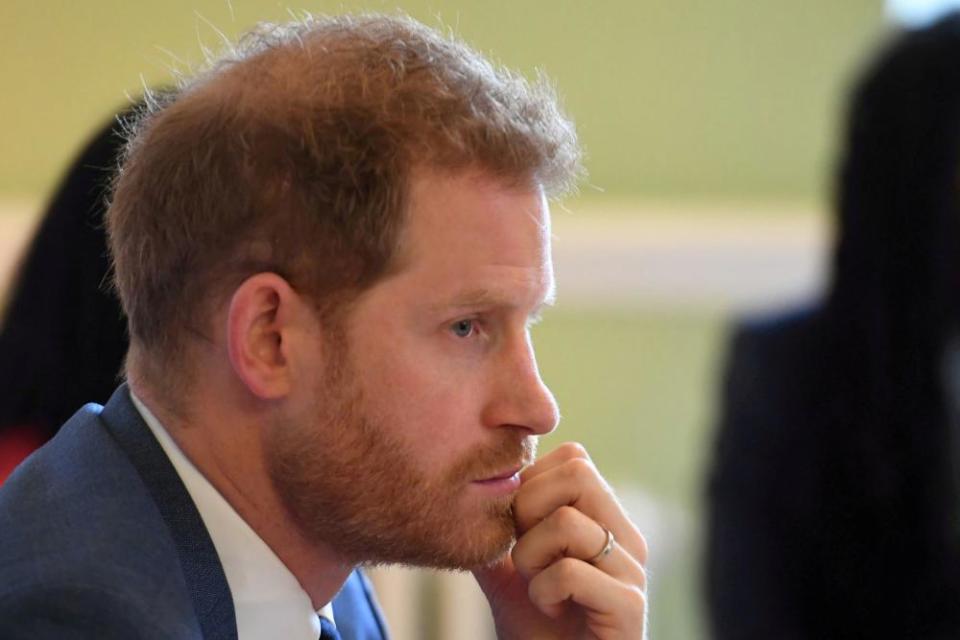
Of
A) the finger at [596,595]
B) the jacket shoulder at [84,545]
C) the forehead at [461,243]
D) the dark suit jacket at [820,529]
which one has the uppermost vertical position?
the dark suit jacket at [820,529]

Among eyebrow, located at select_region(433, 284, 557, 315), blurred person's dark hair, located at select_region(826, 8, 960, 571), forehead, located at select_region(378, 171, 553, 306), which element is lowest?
eyebrow, located at select_region(433, 284, 557, 315)

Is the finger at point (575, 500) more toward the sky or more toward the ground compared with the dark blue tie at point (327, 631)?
more toward the sky

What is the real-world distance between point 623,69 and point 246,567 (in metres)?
1.59

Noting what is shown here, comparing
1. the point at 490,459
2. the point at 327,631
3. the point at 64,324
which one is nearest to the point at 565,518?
the point at 490,459

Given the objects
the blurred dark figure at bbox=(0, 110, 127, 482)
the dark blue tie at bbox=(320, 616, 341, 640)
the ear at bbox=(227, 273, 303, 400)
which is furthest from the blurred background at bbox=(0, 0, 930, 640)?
the ear at bbox=(227, 273, 303, 400)

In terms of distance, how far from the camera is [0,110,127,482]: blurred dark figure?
67.6 inches

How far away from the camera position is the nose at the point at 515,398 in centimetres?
130

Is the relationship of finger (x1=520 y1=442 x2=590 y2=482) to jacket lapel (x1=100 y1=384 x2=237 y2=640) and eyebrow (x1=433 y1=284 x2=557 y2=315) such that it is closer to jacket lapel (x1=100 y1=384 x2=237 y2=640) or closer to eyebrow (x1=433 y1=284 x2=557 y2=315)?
eyebrow (x1=433 y1=284 x2=557 y2=315)

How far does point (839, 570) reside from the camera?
256 centimetres

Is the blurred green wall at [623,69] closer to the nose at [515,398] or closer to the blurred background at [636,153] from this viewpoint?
the blurred background at [636,153]

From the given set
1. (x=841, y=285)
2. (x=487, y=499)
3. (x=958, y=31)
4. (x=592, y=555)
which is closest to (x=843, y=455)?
(x=841, y=285)

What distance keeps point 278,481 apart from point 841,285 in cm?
151

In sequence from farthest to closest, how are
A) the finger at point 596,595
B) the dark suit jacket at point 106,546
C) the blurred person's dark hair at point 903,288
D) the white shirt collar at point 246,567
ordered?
the blurred person's dark hair at point 903,288
the finger at point 596,595
the white shirt collar at point 246,567
the dark suit jacket at point 106,546

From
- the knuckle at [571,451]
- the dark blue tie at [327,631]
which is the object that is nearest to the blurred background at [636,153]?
the knuckle at [571,451]
